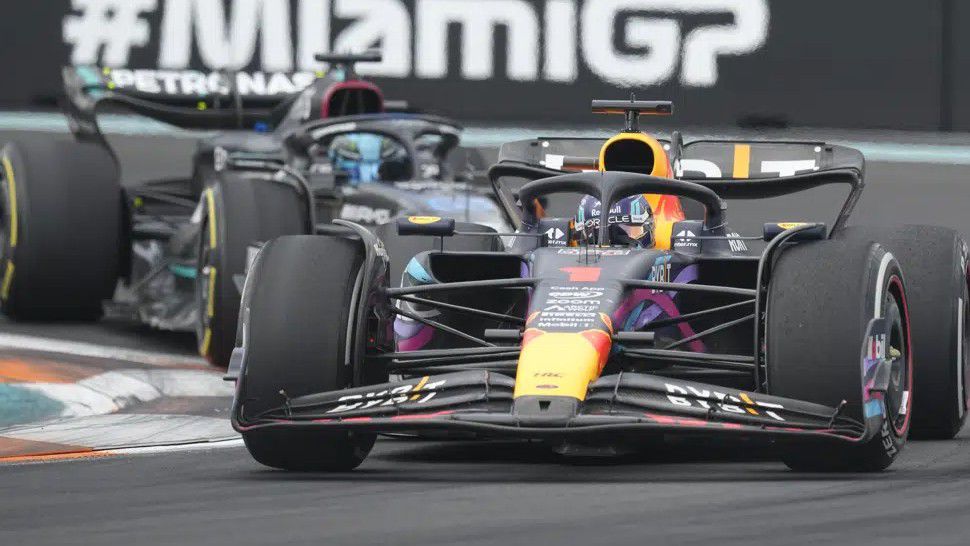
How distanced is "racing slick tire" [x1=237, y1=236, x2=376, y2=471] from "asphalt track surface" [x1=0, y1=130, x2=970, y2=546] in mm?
110

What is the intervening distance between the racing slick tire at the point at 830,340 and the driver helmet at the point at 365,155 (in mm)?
7873

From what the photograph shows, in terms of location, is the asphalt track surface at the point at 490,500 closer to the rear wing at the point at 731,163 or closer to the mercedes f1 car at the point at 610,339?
the mercedes f1 car at the point at 610,339

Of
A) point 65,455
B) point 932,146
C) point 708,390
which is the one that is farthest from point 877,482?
point 932,146

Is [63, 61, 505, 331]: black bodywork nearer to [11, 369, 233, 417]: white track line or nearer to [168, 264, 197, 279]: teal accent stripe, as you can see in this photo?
[168, 264, 197, 279]: teal accent stripe

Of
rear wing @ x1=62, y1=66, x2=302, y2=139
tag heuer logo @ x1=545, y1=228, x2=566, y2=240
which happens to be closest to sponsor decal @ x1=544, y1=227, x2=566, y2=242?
tag heuer logo @ x1=545, y1=228, x2=566, y2=240

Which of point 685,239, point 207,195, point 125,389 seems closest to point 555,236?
point 685,239

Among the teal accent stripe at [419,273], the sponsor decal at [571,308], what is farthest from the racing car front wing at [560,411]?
the teal accent stripe at [419,273]

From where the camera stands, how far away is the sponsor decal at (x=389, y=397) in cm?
816

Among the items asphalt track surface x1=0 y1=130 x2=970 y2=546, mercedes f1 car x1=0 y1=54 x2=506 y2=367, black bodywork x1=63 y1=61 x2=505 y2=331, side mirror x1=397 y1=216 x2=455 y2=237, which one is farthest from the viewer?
black bodywork x1=63 y1=61 x2=505 y2=331

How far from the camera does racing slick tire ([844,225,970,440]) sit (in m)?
9.66

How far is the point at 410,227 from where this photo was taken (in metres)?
9.44

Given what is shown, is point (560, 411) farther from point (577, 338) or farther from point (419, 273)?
point (419, 273)

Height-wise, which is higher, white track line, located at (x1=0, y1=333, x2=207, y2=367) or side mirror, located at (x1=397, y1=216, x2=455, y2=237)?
side mirror, located at (x1=397, y1=216, x2=455, y2=237)

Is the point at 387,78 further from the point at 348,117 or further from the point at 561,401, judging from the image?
the point at 561,401
